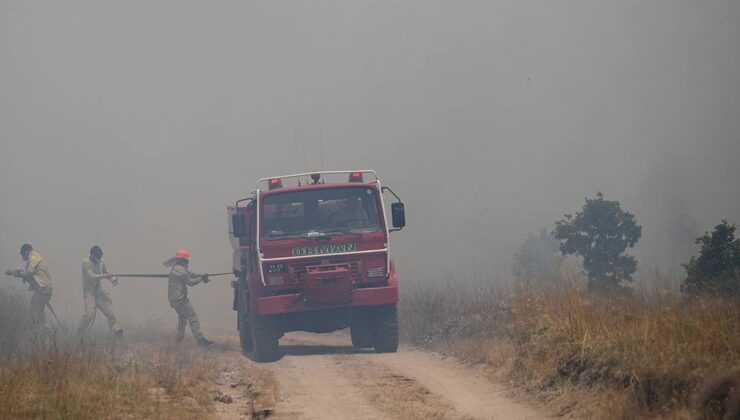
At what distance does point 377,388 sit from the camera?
10.6 meters

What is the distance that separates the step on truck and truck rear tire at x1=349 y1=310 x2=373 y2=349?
0.11ft

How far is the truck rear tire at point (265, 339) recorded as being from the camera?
48.4ft

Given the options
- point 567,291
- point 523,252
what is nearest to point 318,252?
point 567,291

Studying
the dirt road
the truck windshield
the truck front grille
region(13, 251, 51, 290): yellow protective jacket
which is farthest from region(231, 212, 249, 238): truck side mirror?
region(13, 251, 51, 290): yellow protective jacket

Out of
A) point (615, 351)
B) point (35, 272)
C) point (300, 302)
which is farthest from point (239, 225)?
point (615, 351)

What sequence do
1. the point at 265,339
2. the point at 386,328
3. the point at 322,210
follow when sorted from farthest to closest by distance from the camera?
1. the point at 322,210
2. the point at 386,328
3. the point at 265,339

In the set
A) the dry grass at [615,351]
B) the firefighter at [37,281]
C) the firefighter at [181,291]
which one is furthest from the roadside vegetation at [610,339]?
the firefighter at [37,281]

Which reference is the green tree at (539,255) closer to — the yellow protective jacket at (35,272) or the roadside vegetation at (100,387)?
the yellow protective jacket at (35,272)

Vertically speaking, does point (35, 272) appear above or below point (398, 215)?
below

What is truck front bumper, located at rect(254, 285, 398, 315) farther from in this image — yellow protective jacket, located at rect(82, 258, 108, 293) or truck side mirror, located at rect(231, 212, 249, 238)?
yellow protective jacket, located at rect(82, 258, 108, 293)

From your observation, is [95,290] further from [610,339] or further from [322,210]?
[610,339]

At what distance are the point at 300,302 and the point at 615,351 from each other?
21.9 feet

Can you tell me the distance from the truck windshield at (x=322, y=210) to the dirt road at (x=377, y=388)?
2.13 metres

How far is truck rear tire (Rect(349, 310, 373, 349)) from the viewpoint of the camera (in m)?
15.4
